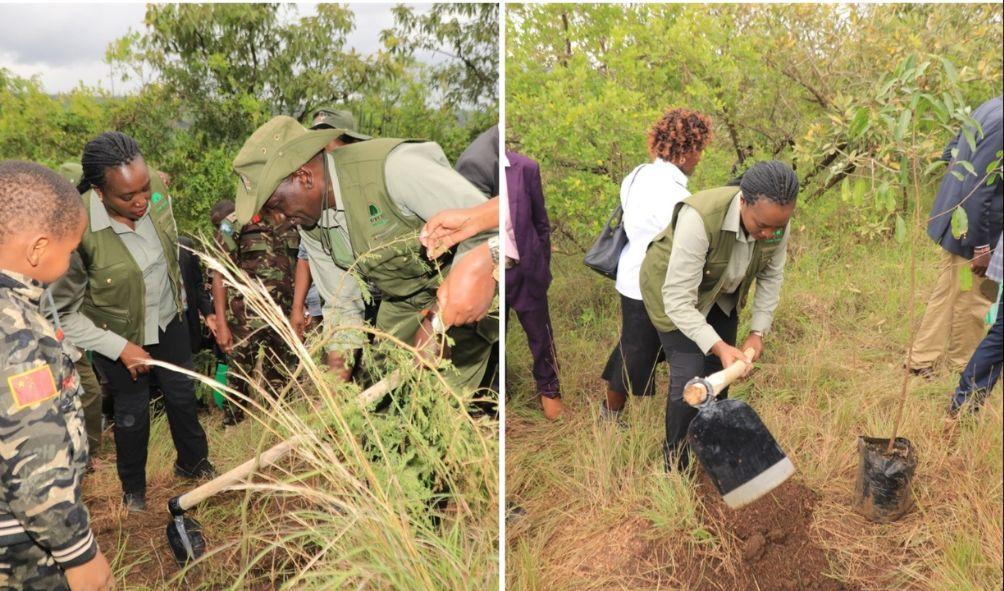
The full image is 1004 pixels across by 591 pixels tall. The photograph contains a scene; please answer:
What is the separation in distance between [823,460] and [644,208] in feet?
3.97

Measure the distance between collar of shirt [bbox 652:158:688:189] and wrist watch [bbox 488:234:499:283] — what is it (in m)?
0.92

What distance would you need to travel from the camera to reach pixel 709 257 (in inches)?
94.7

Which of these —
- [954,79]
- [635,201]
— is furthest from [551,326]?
[954,79]

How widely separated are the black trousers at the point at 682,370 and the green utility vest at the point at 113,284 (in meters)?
2.00

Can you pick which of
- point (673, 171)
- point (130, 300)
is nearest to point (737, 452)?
point (673, 171)

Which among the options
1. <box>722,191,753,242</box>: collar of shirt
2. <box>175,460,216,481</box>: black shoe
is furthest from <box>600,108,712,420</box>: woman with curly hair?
<box>175,460,216,481</box>: black shoe

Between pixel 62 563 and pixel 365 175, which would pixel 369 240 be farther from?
pixel 62 563

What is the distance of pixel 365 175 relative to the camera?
7.82 feet

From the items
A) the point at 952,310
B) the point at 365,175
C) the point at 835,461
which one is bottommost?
the point at 835,461

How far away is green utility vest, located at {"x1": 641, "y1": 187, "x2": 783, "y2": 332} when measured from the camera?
7.71ft

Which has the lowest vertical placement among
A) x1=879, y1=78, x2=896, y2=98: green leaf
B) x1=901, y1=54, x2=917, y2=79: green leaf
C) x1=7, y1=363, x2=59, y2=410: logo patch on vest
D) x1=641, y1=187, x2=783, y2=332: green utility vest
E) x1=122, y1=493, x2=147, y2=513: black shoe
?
x1=122, y1=493, x2=147, y2=513: black shoe

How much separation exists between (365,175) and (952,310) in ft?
5.60

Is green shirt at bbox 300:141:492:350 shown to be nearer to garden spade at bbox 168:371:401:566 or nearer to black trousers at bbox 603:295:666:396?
garden spade at bbox 168:371:401:566

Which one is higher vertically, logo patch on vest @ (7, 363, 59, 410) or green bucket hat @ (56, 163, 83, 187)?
green bucket hat @ (56, 163, 83, 187)
